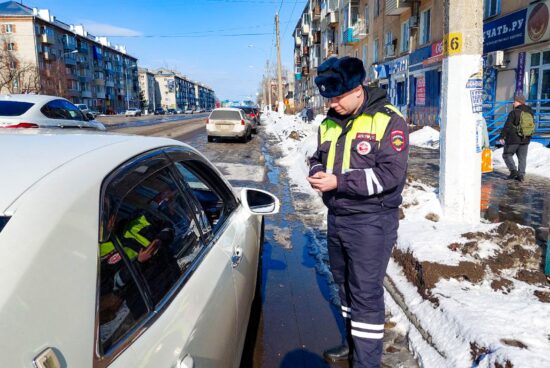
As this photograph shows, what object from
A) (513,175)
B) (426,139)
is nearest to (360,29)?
(426,139)

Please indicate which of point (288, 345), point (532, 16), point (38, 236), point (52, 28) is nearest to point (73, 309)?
point (38, 236)

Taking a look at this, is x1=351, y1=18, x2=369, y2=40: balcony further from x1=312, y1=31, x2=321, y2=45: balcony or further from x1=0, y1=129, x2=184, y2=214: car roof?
x1=0, y1=129, x2=184, y2=214: car roof

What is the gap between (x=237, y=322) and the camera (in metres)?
2.19

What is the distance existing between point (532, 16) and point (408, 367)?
15312 mm

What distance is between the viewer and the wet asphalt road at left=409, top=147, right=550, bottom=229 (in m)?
6.34

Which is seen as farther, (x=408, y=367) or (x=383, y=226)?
(x=408, y=367)

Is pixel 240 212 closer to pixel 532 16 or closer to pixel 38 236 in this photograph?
pixel 38 236

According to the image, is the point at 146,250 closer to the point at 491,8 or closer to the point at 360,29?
the point at 491,8

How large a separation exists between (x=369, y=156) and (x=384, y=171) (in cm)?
12

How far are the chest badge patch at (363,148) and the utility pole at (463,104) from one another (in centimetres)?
303

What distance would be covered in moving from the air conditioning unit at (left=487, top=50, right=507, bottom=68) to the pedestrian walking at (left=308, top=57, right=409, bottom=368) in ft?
51.3

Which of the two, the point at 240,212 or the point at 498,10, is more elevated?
the point at 498,10

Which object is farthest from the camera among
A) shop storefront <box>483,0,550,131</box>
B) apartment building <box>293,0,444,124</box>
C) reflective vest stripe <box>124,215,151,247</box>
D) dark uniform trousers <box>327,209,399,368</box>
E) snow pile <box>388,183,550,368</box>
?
apartment building <box>293,0,444,124</box>

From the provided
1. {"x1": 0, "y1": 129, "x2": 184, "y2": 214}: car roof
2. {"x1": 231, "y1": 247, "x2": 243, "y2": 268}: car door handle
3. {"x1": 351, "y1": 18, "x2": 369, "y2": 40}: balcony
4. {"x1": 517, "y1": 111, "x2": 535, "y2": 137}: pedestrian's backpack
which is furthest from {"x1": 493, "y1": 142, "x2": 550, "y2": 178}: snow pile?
{"x1": 351, "y1": 18, "x2": 369, "y2": 40}: balcony
